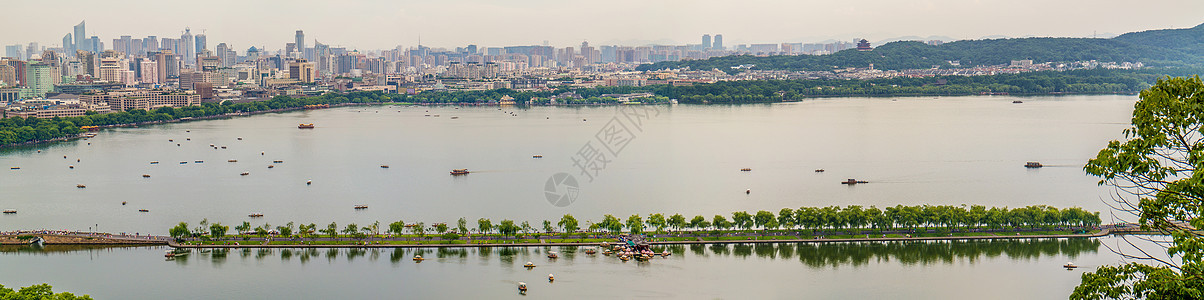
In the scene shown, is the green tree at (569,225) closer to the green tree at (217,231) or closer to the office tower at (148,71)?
the green tree at (217,231)

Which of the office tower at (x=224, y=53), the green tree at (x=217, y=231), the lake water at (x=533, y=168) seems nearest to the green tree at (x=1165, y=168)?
the lake water at (x=533, y=168)

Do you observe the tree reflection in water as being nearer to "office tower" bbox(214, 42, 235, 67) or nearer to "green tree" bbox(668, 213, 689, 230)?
"green tree" bbox(668, 213, 689, 230)

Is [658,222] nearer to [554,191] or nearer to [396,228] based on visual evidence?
[396,228]

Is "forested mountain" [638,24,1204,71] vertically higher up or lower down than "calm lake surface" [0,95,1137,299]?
higher up

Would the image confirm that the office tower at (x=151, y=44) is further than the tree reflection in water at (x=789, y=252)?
Yes

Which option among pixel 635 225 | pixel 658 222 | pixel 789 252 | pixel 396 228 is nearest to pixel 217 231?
pixel 396 228

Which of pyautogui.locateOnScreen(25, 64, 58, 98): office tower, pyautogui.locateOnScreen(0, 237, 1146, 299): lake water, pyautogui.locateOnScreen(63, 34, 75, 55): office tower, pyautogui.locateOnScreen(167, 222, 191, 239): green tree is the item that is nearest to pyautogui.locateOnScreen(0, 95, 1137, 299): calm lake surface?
pyautogui.locateOnScreen(0, 237, 1146, 299): lake water
